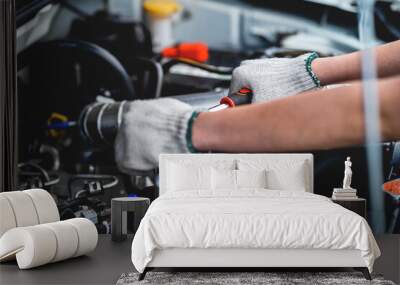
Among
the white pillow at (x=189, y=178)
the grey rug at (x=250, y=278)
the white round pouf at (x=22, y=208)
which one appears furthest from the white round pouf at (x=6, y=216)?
the white pillow at (x=189, y=178)

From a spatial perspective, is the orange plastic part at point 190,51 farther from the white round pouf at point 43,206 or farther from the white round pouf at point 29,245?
the white round pouf at point 29,245

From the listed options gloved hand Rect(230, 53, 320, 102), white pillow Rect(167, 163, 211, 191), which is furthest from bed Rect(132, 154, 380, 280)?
gloved hand Rect(230, 53, 320, 102)

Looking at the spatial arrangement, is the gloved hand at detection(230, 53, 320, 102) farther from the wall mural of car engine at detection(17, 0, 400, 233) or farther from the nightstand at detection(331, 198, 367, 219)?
the nightstand at detection(331, 198, 367, 219)

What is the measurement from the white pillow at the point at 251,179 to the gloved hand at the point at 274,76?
82cm

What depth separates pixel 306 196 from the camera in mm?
5402

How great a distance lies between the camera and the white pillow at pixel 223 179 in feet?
19.3

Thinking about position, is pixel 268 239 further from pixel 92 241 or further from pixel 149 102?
pixel 149 102

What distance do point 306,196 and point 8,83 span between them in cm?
318

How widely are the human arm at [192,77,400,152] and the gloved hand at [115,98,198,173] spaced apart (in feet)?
0.57

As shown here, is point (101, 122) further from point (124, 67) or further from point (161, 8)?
point (161, 8)

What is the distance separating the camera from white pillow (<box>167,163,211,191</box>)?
19.6 ft

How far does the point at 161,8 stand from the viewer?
657cm

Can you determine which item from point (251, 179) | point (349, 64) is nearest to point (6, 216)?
point (251, 179)

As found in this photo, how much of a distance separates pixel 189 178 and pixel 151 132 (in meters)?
0.75
